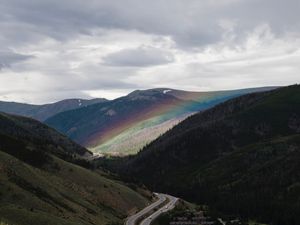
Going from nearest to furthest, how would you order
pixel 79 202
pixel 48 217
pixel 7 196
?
pixel 48 217
pixel 7 196
pixel 79 202

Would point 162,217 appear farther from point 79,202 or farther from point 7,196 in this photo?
point 7,196

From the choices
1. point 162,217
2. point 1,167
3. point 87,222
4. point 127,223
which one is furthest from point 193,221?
point 1,167

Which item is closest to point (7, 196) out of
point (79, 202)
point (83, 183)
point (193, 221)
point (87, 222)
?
point (87, 222)

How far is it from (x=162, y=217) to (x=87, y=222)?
60622mm

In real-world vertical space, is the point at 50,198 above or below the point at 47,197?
below

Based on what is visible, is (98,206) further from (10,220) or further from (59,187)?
(10,220)

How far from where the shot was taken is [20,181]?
14588 centimetres

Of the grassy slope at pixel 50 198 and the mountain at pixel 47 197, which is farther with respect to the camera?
the mountain at pixel 47 197

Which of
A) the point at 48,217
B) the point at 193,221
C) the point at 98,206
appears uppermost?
the point at 48,217

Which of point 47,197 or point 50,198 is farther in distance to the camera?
point 50,198

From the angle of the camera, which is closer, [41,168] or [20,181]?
[20,181]

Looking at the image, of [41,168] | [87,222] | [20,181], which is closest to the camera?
[87,222]

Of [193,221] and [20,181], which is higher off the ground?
[20,181]

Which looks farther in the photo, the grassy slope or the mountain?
the mountain
